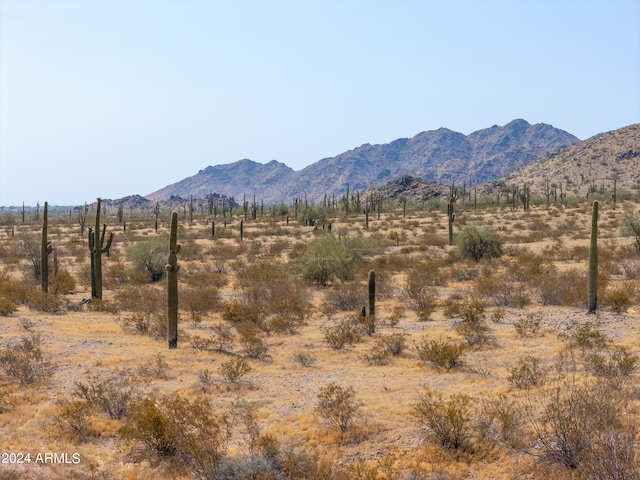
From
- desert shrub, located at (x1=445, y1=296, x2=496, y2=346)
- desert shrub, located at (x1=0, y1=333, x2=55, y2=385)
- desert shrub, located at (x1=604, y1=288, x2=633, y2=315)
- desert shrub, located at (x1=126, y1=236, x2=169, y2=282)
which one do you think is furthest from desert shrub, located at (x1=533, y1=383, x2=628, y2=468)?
desert shrub, located at (x1=126, y1=236, x2=169, y2=282)

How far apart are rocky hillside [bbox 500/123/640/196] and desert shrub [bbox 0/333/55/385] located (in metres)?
87.5

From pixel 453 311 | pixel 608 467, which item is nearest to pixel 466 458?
pixel 608 467

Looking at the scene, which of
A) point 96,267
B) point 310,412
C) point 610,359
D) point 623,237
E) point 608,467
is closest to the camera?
point 608,467

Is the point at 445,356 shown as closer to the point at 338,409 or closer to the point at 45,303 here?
the point at 338,409

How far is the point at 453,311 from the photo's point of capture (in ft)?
48.4

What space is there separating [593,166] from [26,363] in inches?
4164

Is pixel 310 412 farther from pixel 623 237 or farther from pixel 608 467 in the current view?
pixel 623 237

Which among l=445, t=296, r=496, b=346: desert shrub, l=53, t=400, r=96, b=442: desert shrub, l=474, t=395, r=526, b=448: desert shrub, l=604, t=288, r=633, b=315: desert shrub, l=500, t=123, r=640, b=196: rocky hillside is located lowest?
l=53, t=400, r=96, b=442: desert shrub

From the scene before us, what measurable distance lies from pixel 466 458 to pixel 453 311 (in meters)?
8.40

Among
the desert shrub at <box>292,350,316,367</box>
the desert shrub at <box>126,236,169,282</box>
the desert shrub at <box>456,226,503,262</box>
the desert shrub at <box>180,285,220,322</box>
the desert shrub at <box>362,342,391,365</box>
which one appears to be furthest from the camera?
the desert shrub at <box>456,226,503,262</box>

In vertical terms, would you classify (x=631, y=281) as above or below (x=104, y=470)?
above

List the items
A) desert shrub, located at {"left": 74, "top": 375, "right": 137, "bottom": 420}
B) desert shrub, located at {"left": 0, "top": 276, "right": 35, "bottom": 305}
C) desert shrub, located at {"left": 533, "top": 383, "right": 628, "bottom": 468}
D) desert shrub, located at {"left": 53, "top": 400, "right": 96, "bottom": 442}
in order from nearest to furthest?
desert shrub, located at {"left": 533, "top": 383, "right": 628, "bottom": 468}
desert shrub, located at {"left": 53, "top": 400, "right": 96, "bottom": 442}
desert shrub, located at {"left": 74, "top": 375, "right": 137, "bottom": 420}
desert shrub, located at {"left": 0, "top": 276, "right": 35, "bottom": 305}

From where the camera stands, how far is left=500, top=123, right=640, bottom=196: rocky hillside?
89.3m

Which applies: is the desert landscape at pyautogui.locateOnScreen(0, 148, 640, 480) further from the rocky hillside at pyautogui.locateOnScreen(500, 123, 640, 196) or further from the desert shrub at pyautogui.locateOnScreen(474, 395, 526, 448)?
the rocky hillside at pyautogui.locateOnScreen(500, 123, 640, 196)
